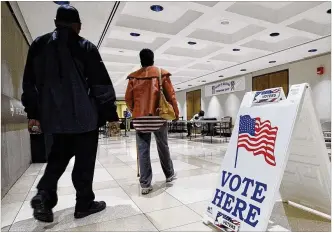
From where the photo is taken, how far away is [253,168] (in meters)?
1.41

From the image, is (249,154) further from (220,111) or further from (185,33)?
(220,111)

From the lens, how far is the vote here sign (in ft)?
4.17

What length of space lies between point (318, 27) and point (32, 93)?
6.20m

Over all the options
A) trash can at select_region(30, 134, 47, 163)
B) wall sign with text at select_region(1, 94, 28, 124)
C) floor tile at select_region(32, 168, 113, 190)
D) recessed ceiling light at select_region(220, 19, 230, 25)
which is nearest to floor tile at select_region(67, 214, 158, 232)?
floor tile at select_region(32, 168, 113, 190)

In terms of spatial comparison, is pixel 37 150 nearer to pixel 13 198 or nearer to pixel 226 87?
pixel 13 198

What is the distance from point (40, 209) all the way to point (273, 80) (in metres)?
9.61

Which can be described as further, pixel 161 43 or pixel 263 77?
pixel 263 77

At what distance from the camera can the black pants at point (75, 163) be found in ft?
5.46

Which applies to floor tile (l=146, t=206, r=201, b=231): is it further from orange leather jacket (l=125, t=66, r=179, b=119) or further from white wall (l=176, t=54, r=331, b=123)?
white wall (l=176, t=54, r=331, b=123)

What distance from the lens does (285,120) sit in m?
1.33

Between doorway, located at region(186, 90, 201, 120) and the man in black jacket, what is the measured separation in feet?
42.6

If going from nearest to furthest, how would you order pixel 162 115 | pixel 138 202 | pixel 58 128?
pixel 58 128, pixel 138 202, pixel 162 115

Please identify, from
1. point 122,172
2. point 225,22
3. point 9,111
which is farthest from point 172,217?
point 225,22

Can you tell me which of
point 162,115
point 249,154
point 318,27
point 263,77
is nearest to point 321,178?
point 249,154
